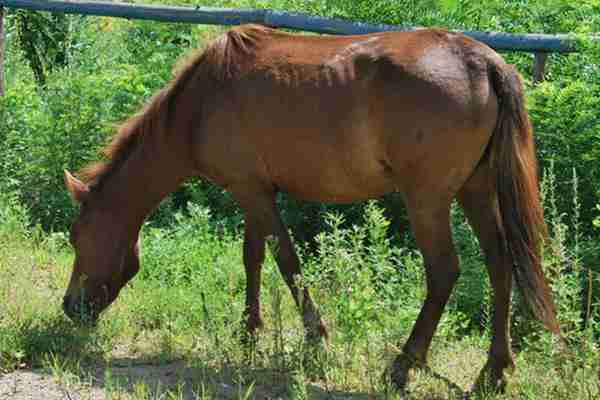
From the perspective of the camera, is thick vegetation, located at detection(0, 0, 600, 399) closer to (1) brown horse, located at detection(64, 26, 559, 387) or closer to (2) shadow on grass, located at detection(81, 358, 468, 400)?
(2) shadow on grass, located at detection(81, 358, 468, 400)

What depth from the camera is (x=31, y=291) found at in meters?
6.68

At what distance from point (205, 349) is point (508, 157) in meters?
2.13

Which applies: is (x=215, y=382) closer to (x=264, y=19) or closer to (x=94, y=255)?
(x=94, y=255)

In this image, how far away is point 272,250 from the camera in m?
5.41

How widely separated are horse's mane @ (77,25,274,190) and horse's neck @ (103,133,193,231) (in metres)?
0.07

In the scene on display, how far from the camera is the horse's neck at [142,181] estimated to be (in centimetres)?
602

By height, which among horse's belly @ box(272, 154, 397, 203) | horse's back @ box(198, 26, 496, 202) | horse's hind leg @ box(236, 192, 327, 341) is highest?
horse's back @ box(198, 26, 496, 202)

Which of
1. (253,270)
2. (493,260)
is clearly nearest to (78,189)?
(253,270)

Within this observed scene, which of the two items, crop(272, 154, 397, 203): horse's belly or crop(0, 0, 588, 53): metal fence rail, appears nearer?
crop(272, 154, 397, 203): horse's belly

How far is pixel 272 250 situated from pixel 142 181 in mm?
1160

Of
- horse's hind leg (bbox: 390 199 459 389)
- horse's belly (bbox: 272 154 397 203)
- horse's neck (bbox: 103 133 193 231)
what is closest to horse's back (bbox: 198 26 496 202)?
horse's belly (bbox: 272 154 397 203)

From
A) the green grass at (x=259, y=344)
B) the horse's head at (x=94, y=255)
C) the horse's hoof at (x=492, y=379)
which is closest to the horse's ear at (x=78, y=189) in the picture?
the horse's head at (x=94, y=255)

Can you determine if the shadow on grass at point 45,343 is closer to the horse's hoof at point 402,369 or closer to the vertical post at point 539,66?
the horse's hoof at point 402,369

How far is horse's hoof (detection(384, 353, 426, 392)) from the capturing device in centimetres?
510
